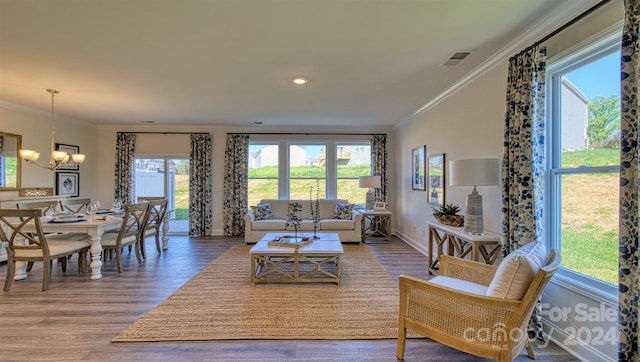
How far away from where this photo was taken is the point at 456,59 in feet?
10.6

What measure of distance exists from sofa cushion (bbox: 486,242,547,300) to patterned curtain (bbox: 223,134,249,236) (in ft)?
19.5

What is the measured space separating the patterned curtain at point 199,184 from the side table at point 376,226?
3573mm

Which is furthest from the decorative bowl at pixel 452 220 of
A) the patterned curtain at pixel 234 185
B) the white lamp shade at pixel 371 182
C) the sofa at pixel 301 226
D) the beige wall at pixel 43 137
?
the beige wall at pixel 43 137

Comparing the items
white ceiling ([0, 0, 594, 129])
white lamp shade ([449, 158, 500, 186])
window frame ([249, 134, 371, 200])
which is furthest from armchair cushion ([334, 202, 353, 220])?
white lamp shade ([449, 158, 500, 186])

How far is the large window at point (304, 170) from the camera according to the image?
7453mm

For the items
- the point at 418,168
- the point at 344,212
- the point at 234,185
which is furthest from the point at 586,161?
the point at 234,185

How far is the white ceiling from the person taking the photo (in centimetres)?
228

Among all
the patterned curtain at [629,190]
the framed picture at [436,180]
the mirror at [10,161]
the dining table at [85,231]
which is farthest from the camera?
the mirror at [10,161]

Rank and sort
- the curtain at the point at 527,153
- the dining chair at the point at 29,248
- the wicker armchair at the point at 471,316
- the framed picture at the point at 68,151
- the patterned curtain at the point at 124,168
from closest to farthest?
the wicker armchair at the point at 471,316 < the curtain at the point at 527,153 < the dining chair at the point at 29,248 < the framed picture at the point at 68,151 < the patterned curtain at the point at 124,168

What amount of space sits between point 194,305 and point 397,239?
15.1ft

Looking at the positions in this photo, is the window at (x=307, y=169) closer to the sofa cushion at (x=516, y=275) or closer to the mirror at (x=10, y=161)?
the mirror at (x=10, y=161)

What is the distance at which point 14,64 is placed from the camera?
3.34m

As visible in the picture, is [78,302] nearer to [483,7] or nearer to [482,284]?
[482,284]

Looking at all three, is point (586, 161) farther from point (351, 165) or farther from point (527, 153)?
point (351, 165)
